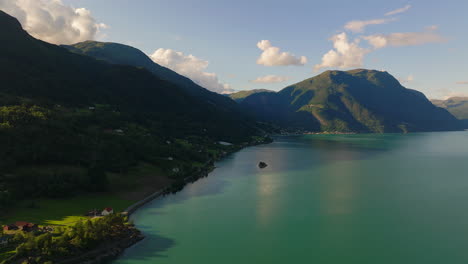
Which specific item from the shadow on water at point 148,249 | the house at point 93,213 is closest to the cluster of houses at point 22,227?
the house at point 93,213

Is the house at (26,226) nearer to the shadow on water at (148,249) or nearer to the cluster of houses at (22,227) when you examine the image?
the cluster of houses at (22,227)

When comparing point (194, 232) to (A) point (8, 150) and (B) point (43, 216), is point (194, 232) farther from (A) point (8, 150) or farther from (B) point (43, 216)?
(A) point (8, 150)

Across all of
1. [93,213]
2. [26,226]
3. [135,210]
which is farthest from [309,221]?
[26,226]

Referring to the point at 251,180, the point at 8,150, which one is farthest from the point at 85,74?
the point at 251,180

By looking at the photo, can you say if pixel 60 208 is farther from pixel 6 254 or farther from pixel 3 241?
pixel 6 254

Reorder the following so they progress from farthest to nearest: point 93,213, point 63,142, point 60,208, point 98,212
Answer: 1. point 63,142
2. point 60,208
3. point 98,212
4. point 93,213
